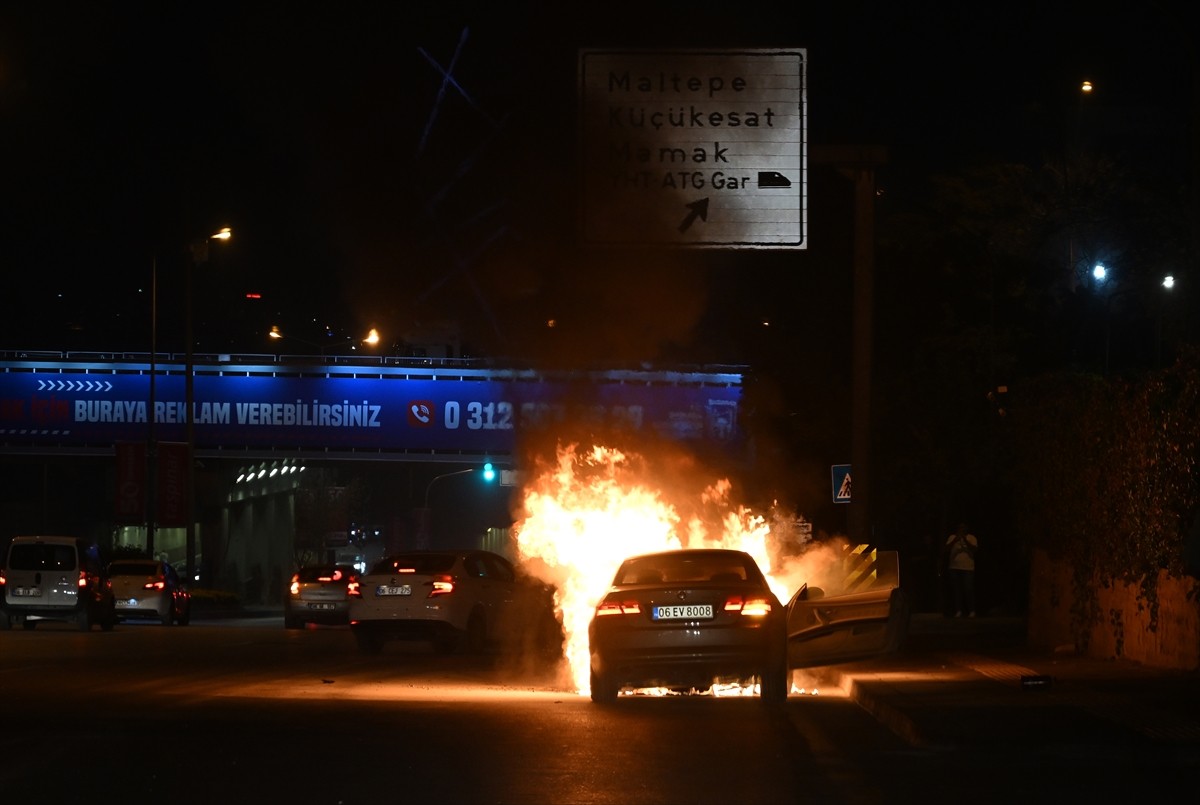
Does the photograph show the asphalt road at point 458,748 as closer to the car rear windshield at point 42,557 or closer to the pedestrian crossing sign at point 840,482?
the pedestrian crossing sign at point 840,482

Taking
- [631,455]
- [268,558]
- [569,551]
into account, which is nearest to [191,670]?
[569,551]

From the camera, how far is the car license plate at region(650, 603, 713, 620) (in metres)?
15.9

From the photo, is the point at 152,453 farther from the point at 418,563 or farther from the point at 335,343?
the point at 418,563

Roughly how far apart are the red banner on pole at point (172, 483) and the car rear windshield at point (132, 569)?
30.9 ft

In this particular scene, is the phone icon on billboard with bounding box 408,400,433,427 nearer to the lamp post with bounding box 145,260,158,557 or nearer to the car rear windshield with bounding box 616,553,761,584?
the lamp post with bounding box 145,260,158,557

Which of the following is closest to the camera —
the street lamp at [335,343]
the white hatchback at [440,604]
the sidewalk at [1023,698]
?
the sidewalk at [1023,698]

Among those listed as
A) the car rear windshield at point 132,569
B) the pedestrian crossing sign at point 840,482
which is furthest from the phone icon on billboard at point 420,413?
the pedestrian crossing sign at point 840,482

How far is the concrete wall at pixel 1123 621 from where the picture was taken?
17266mm

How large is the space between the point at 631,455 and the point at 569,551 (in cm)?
234

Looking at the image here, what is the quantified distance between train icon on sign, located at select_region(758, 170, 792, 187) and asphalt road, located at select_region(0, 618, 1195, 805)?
4893 mm

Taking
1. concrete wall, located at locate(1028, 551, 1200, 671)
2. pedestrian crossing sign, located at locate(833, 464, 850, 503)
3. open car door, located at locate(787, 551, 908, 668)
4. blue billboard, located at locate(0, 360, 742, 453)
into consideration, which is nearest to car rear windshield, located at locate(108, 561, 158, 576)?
blue billboard, located at locate(0, 360, 742, 453)

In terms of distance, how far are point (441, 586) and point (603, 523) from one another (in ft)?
9.84

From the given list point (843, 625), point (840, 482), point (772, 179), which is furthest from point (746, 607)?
point (840, 482)

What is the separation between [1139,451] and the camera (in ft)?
58.4
